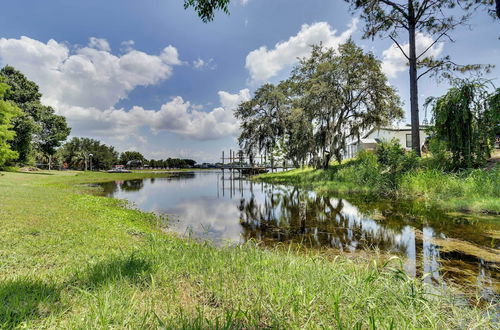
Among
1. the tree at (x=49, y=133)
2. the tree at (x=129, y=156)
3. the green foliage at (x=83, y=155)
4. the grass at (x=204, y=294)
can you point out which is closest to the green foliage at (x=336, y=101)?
the grass at (x=204, y=294)

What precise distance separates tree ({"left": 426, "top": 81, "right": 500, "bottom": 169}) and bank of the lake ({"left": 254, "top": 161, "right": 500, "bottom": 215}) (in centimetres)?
137

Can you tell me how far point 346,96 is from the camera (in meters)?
21.7

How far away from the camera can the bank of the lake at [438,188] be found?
30.4ft

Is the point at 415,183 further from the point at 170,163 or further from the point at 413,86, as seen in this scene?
the point at 170,163

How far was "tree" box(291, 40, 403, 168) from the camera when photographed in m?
20.2

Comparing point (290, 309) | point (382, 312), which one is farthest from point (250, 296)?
point (382, 312)

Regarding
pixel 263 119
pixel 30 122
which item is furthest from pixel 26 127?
pixel 263 119

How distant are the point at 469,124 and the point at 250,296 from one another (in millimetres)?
15524

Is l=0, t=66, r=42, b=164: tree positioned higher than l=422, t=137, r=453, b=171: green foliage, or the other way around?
l=0, t=66, r=42, b=164: tree

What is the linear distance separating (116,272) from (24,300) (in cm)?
88

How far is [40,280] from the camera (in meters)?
2.88

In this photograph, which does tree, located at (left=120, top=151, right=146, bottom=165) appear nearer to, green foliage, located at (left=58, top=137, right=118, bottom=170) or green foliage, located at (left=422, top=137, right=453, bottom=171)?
green foliage, located at (left=58, top=137, right=118, bottom=170)

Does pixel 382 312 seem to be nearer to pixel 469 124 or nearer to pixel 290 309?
pixel 290 309

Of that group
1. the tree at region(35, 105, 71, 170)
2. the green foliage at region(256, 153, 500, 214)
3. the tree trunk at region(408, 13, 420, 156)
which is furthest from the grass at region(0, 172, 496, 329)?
the tree at region(35, 105, 71, 170)
